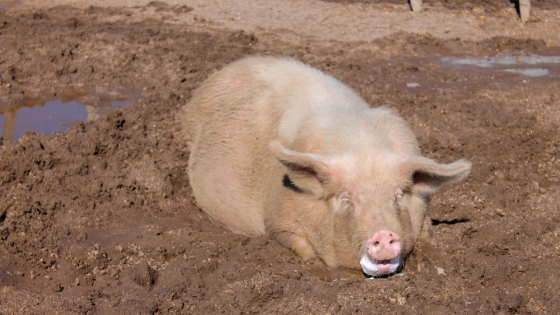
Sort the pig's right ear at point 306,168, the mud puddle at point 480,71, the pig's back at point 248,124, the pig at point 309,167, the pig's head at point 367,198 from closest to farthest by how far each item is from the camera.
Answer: the pig's head at point 367,198
the pig at point 309,167
the pig's right ear at point 306,168
the pig's back at point 248,124
the mud puddle at point 480,71

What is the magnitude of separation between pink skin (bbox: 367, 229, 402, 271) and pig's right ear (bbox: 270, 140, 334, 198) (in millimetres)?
638

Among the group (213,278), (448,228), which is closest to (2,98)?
(213,278)

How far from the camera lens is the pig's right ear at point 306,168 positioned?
4.68 meters

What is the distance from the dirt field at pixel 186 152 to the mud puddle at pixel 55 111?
6.6 inches

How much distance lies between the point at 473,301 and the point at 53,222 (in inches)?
137

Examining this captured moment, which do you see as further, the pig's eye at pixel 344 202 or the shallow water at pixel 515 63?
the shallow water at pixel 515 63

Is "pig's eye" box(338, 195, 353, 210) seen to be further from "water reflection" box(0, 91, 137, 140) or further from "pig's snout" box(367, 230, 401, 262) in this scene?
"water reflection" box(0, 91, 137, 140)

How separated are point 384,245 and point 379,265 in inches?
11.1

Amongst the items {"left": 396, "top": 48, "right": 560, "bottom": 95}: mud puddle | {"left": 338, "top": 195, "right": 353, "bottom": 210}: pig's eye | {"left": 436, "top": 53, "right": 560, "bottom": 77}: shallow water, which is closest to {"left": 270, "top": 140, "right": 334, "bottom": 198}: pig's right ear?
{"left": 338, "top": 195, "right": 353, "bottom": 210}: pig's eye

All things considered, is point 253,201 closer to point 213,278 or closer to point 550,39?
point 213,278

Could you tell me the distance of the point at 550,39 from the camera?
11.2 metres

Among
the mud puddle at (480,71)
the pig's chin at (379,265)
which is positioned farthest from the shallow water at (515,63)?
the pig's chin at (379,265)

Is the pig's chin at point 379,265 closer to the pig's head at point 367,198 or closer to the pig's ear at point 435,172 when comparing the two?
the pig's head at point 367,198

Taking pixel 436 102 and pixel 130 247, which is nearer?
pixel 130 247
